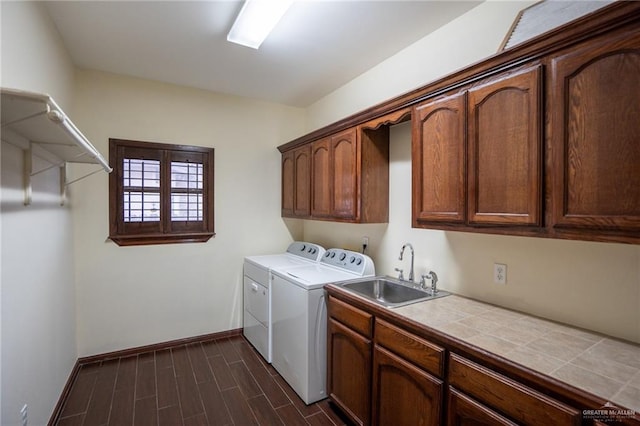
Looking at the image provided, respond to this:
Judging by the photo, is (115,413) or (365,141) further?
(365,141)

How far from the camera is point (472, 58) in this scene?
2018 millimetres

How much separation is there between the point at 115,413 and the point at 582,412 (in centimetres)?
267

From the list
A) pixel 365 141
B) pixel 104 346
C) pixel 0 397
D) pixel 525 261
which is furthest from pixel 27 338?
pixel 525 261

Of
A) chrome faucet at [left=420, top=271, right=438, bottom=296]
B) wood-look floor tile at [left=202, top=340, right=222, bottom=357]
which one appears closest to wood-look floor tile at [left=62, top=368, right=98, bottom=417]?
wood-look floor tile at [left=202, top=340, right=222, bottom=357]

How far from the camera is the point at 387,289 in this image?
8.09 ft

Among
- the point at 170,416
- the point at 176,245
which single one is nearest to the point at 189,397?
the point at 170,416

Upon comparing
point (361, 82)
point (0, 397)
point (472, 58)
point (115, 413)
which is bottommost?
point (115, 413)

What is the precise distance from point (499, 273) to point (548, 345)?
0.56 m

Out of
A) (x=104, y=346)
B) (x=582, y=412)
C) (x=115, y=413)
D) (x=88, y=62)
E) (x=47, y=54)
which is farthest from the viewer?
(x=104, y=346)

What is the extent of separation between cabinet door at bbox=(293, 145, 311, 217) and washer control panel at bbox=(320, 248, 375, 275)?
0.49 meters

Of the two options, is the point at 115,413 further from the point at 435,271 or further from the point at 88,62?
the point at 88,62

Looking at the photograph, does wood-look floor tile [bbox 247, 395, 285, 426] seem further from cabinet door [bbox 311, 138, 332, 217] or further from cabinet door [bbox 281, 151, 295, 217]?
cabinet door [bbox 281, 151, 295, 217]

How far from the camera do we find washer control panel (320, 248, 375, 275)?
258 centimetres

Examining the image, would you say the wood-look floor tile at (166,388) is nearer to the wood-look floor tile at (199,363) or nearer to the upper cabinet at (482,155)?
the wood-look floor tile at (199,363)
